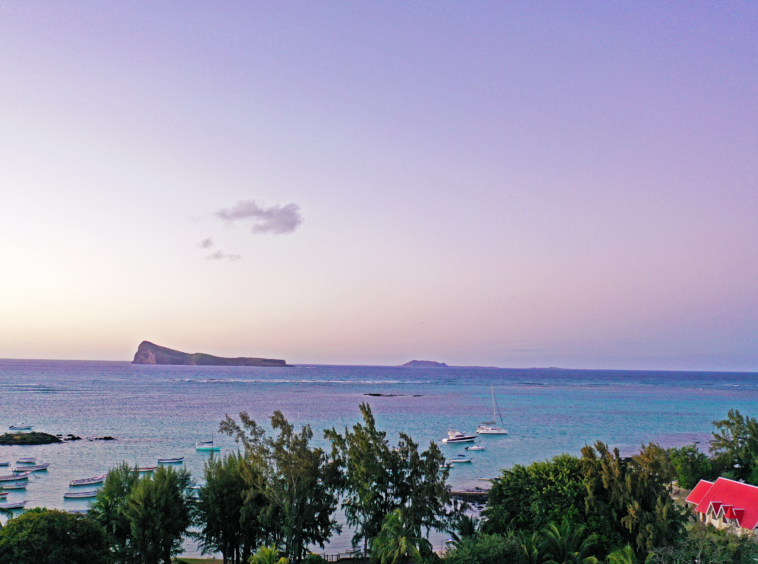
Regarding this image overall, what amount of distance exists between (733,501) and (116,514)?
4284 cm

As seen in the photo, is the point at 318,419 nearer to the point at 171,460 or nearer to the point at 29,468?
the point at 171,460

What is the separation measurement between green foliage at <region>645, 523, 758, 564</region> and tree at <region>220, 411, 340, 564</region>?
18.0 metres

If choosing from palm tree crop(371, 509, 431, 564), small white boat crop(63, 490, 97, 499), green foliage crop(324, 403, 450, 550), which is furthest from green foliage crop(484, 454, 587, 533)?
small white boat crop(63, 490, 97, 499)

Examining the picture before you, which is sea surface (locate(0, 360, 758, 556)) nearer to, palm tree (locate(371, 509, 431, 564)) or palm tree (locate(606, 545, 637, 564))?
palm tree (locate(371, 509, 431, 564))

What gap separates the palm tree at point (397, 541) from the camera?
96.2 ft

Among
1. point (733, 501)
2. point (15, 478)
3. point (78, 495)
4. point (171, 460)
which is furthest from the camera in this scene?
point (171, 460)

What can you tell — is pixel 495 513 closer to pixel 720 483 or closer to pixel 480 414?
pixel 720 483

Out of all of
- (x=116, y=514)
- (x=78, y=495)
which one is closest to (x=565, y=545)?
(x=116, y=514)

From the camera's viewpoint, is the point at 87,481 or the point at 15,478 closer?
the point at 87,481

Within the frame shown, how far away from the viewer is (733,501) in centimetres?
4275

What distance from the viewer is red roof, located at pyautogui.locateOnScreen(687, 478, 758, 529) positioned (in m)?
40.8

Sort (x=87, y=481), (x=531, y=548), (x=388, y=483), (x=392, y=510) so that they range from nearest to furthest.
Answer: (x=531, y=548) < (x=392, y=510) < (x=388, y=483) < (x=87, y=481)

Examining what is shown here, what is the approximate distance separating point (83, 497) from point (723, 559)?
56211mm

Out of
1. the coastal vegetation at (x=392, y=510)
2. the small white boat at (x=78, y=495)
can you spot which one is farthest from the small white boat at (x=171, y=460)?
the coastal vegetation at (x=392, y=510)
